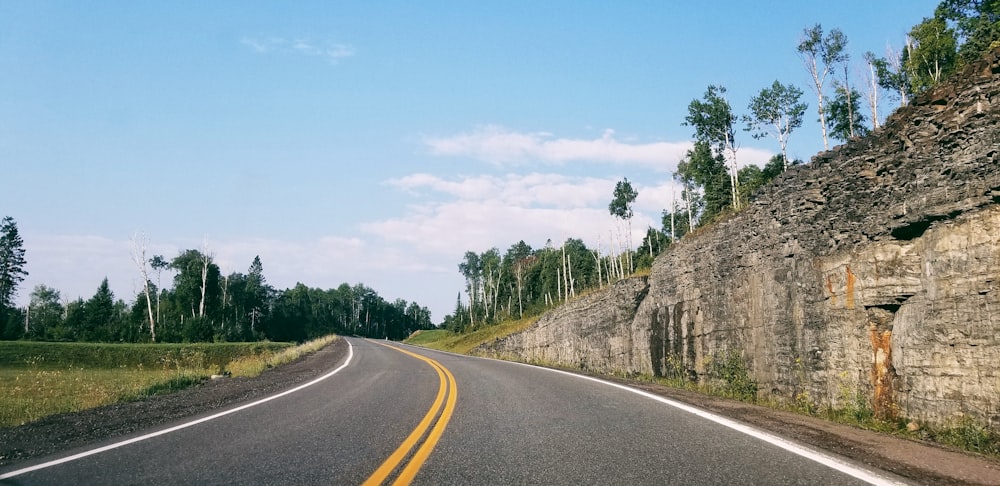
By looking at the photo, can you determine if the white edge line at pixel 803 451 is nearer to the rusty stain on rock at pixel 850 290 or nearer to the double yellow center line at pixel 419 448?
the rusty stain on rock at pixel 850 290

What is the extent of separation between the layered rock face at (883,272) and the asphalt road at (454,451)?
9.71 feet

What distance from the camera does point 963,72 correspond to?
8.23m

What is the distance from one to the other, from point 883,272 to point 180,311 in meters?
92.8

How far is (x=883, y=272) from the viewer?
910 centimetres

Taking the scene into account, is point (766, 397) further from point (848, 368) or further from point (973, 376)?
point (973, 376)

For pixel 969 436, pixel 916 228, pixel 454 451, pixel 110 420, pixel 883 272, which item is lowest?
pixel 969 436

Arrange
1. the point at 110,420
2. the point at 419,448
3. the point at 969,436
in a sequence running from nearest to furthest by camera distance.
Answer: the point at 419,448
the point at 969,436
the point at 110,420

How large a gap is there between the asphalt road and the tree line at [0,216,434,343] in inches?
2234

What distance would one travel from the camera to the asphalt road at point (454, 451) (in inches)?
190

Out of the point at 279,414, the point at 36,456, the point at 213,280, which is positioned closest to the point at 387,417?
the point at 279,414

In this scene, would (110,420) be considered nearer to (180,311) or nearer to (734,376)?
(734,376)

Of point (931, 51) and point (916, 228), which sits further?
point (931, 51)

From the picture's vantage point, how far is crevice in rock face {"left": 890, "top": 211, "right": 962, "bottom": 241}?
7889 mm

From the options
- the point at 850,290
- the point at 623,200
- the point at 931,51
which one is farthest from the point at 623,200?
the point at 850,290
